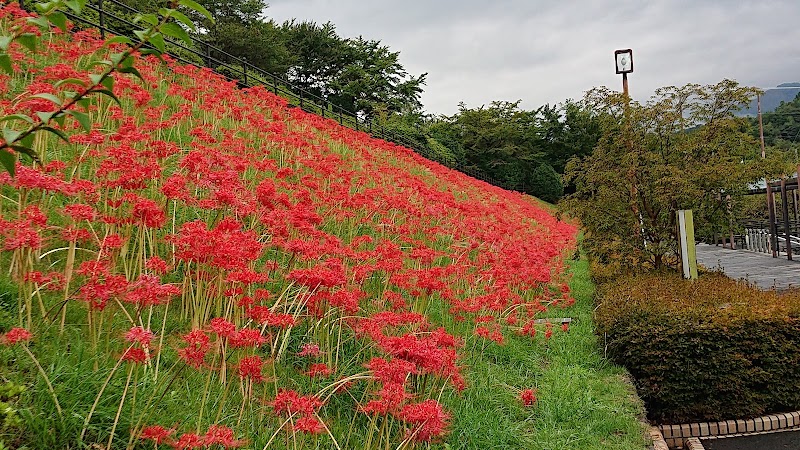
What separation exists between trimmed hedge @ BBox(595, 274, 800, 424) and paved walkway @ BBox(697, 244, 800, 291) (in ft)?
16.1

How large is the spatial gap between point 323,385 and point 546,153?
38403mm

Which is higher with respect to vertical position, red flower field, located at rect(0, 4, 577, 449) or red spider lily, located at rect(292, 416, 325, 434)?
red flower field, located at rect(0, 4, 577, 449)

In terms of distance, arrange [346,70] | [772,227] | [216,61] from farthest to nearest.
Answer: [346,70], [772,227], [216,61]

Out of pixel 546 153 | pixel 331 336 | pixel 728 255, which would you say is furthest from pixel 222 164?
pixel 546 153

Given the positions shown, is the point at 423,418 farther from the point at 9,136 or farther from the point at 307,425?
the point at 9,136

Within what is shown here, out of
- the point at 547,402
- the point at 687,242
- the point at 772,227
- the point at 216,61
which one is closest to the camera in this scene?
the point at 547,402

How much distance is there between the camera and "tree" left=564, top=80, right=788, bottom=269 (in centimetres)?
798

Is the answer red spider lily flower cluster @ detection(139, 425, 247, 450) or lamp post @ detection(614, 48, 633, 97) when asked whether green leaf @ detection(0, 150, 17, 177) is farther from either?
lamp post @ detection(614, 48, 633, 97)

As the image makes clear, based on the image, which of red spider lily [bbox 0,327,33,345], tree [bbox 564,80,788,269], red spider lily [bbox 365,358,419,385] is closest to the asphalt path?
tree [bbox 564,80,788,269]

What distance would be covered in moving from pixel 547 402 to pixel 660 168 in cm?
540

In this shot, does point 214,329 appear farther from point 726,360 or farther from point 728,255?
point 728,255

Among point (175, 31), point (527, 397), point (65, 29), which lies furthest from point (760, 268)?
point (65, 29)

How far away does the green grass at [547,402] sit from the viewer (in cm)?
363

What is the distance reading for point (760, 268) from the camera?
14.0 m
